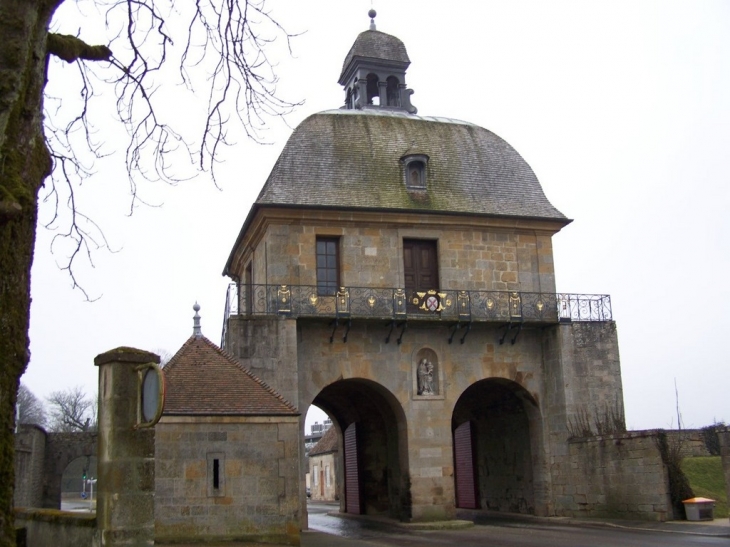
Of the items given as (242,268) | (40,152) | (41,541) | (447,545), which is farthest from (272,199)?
(40,152)

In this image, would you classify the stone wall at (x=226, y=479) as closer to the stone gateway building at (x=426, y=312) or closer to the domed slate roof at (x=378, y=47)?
the stone gateway building at (x=426, y=312)

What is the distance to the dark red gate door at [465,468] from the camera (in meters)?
28.6

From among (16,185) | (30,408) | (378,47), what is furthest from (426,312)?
(30,408)

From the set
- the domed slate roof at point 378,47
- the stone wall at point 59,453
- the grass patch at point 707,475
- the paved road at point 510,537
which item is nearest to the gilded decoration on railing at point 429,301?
the paved road at point 510,537

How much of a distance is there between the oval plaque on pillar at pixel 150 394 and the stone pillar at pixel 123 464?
114 mm

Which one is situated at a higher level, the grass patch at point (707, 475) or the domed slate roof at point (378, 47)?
the domed slate roof at point (378, 47)

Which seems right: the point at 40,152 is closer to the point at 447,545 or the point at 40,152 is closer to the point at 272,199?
the point at 447,545

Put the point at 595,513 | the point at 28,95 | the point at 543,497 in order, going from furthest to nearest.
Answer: the point at 543,497, the point at 595,513, the point at 28,95

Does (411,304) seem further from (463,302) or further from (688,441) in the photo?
(688,441)

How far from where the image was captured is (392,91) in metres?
28.8

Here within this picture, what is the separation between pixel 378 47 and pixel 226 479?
669 inches

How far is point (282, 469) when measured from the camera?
16328mm

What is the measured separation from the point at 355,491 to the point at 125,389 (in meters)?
19.3

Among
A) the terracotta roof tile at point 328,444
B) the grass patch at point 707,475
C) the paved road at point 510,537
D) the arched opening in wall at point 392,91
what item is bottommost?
the paved road at point 510,537
